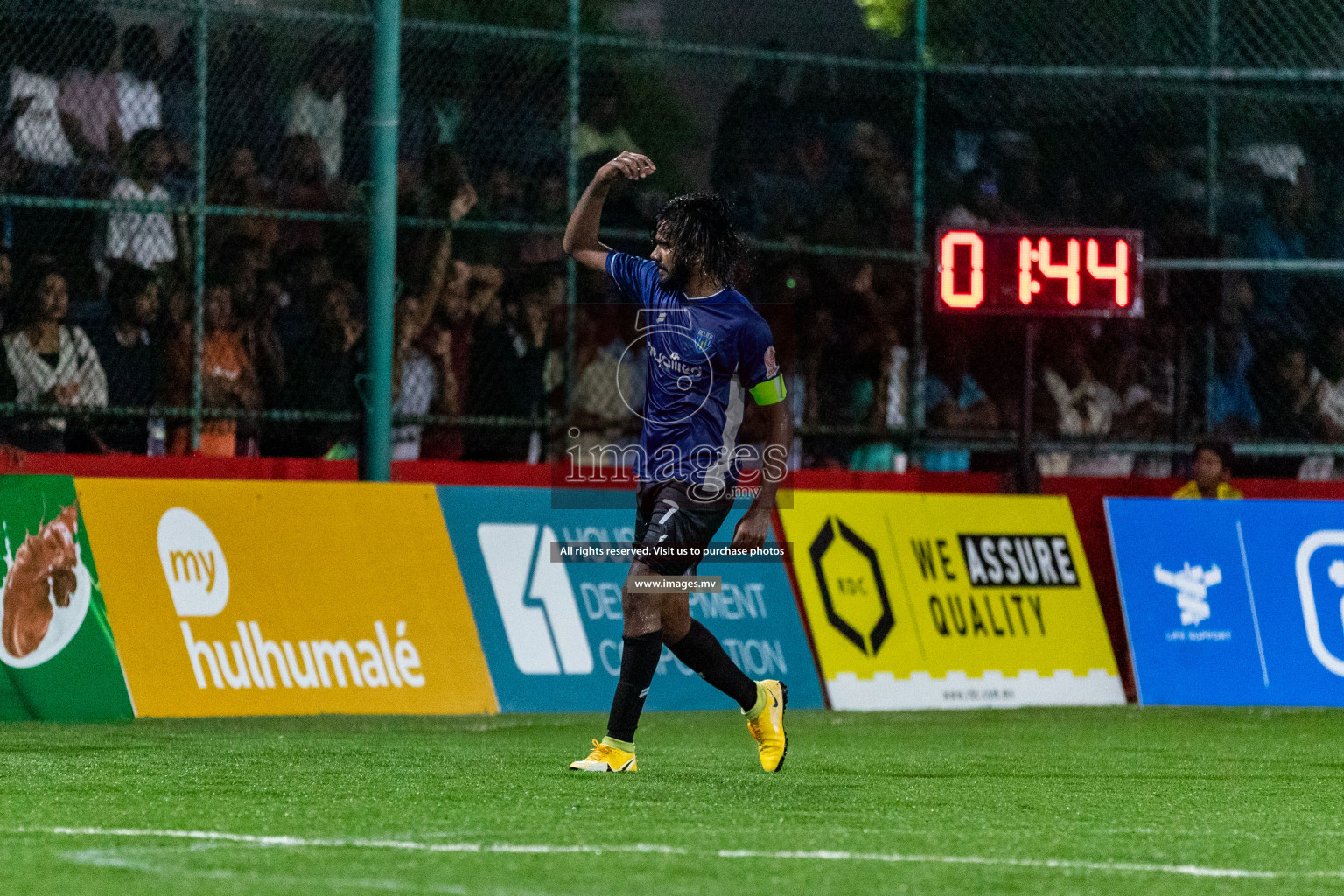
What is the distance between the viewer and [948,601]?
12.8 m

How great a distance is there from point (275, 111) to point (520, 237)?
1.71 metres

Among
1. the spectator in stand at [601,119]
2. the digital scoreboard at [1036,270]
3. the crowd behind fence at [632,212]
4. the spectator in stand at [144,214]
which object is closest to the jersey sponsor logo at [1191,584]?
the crowd behind fence at [632,212]

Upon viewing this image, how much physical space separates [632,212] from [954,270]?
2.25 m

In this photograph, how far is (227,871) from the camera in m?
5.07

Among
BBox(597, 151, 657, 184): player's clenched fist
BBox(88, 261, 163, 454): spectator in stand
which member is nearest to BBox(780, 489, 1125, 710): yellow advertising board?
BBox(88, 261, 163, 454): spectator in stand

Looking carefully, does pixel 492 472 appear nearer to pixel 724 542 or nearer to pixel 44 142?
pixel 724 542

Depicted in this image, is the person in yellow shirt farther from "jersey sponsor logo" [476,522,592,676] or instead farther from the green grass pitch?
"jersey sponsor logo" [476,522,592,676]

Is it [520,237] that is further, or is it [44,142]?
[520,237]

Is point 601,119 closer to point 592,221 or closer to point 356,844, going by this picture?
point 592,221

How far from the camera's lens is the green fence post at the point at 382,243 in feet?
39.2

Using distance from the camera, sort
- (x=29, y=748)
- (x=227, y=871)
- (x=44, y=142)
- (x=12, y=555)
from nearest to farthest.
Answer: (x=227, y=871) < (x=29, y=748) < (x=12, y=555) < (x=44, y=142)

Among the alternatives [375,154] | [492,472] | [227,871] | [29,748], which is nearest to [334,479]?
[492,472]

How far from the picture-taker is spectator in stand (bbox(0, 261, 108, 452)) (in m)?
11.7

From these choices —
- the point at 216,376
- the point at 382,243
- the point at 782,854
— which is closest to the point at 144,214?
the point at 216,376
